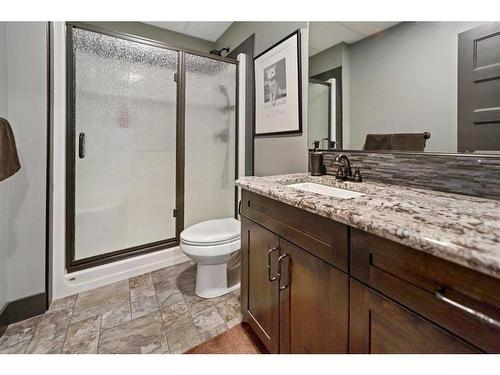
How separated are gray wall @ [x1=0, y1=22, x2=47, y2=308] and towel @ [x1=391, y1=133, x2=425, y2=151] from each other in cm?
194

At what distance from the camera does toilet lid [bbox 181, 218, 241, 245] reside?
1555 mm

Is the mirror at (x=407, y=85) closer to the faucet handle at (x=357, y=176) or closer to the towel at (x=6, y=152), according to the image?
the faucet handle at (x=357, y=176)

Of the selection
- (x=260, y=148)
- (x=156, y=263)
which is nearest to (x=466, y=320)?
(x=260, y=148)

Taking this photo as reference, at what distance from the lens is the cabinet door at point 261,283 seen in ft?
3.36

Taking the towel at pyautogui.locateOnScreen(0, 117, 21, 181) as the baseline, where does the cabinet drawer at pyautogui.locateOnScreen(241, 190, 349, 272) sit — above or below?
below

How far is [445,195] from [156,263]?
2.01 m

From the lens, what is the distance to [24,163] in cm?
139

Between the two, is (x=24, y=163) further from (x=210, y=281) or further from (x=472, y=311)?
(x=472, y=311)

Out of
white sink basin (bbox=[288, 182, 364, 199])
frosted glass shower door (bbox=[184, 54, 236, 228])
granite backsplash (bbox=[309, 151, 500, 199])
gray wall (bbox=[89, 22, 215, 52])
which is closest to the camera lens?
granite backsplash (bbox=[309, 151, 500, 199])

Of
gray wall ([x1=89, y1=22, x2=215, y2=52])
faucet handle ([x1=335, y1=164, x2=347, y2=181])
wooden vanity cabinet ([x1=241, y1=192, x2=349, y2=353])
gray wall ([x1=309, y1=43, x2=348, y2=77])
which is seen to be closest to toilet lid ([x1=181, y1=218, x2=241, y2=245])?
wooden vanity cabinet ([x1=241, y1=192, x2=349, y2=353])

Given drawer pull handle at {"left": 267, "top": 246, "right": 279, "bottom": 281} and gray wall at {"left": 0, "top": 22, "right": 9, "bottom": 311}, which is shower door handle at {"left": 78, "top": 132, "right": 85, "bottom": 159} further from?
drawer pull handle at {"left": 267, "top": 246, "right": 279, "bottom": 281}

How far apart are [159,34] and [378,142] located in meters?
2.67

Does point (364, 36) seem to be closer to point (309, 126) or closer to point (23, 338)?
point (309, 126)
